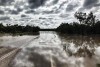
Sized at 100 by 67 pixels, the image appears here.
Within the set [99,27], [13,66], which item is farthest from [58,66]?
[99,27]

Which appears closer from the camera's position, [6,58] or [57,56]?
[6,58]

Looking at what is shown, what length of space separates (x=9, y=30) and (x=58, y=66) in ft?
546

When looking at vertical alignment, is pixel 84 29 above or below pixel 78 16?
below

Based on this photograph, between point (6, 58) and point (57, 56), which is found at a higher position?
point (6, 58)

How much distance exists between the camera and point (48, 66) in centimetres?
1576

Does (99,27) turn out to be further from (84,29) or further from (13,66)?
(13,66)

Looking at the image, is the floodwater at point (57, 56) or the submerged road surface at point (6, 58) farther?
the floodwater at point (57, 56)

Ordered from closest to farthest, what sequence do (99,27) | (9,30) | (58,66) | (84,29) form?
1. (58,66)
2. (99,27)
3. (84,29)
4. (9,30)

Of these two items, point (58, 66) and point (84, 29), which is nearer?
point (58, 66)

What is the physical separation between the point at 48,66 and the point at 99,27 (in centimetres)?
10113

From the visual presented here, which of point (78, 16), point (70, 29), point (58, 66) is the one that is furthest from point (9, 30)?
point (58, 66)

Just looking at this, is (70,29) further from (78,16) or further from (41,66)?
(41,66)

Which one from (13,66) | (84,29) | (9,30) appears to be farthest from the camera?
(9,30)

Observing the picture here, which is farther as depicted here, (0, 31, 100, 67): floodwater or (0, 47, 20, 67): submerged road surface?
(0, 31, 100, 67): floodwater
